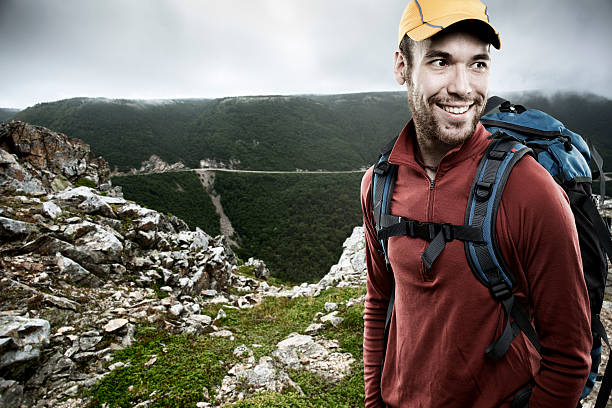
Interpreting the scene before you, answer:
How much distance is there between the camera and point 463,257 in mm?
1214

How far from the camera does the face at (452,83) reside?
4.14ft

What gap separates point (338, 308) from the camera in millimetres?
7398

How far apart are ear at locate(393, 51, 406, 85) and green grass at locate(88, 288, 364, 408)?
13.4 ft

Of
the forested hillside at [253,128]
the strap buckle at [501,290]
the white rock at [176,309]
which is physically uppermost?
the forested hillside at [253,128]

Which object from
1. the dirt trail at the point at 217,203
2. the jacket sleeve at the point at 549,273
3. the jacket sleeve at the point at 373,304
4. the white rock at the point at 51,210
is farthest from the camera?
the dirt trail at the point at 217,203

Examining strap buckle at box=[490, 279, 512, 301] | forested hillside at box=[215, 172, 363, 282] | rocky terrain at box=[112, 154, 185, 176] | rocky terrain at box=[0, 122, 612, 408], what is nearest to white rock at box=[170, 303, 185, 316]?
rocky terrain at box=[0, 122, 612, 408]

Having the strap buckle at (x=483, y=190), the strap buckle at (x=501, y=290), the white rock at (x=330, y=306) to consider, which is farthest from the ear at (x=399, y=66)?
the white rock at (x=330, y=306)

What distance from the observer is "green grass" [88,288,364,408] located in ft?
13.1

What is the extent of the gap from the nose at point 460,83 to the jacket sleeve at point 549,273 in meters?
0.39

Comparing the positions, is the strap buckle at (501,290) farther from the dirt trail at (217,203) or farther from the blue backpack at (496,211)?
the dirt trail at (217,203)

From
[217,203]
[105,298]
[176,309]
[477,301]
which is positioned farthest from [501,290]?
[217,203]

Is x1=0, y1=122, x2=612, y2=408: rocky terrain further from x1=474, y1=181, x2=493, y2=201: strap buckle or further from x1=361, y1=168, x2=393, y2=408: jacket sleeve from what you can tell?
x1=474, y1=181, x2=493, y2=201: strap buckle

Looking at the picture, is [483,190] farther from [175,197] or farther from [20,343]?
[175,197]

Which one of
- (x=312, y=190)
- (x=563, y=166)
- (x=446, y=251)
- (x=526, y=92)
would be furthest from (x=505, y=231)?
(x=526, y=92)
